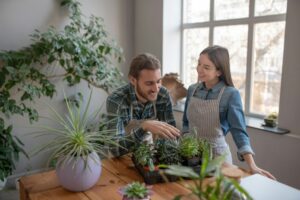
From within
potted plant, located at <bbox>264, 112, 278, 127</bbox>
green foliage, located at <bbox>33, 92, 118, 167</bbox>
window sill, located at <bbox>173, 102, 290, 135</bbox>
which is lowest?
window sill, located at <bbox>173, 102, 290, 135</bbox>

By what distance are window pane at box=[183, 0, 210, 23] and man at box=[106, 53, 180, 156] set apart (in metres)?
1.79

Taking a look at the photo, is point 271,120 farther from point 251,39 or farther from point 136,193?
point 136,193

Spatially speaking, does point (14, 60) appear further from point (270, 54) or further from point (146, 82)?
point (270, 54)

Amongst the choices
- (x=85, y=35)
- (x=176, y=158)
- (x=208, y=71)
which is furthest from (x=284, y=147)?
(x=85, y=35)

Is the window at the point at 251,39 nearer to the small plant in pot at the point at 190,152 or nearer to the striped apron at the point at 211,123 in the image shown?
the striped apron at the point at 211,123

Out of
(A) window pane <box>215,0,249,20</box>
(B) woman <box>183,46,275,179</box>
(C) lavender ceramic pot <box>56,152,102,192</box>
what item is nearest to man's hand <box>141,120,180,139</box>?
(C) lavender ceramic pot <box>56,152,102,192</box>

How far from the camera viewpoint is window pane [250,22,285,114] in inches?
100

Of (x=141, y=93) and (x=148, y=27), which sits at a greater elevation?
(x=148, y=27)

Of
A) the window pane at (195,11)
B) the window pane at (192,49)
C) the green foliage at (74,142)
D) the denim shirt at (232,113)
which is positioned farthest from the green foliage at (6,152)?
the window pane at (195,11)

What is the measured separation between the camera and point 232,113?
5.32 feet

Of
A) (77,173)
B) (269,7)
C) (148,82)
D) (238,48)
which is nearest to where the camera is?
(77,173)

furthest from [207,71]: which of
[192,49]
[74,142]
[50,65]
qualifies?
[50,65]

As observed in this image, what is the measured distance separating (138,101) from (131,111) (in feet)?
0.24

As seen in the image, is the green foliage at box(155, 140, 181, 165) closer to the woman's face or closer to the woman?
the woman
